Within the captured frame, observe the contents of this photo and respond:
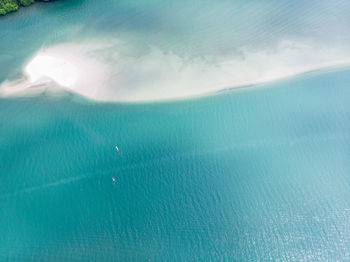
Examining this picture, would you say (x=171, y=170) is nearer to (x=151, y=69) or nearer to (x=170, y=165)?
(x=170, y=165)

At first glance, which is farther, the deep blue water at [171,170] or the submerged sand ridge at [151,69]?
the submerged sand ridge at [151,69]

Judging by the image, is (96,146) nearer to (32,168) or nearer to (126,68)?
(32,168)

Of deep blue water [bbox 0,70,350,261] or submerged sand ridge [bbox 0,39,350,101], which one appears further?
submerged sand ridge [bbox 0,39,350,101]

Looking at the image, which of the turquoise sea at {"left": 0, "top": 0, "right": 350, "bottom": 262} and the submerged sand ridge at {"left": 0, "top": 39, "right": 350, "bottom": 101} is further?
the submerged sand ridge at {"left": 0, "top": 39, "right": 350, "bottom": 101}

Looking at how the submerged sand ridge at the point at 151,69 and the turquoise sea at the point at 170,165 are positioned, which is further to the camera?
the submerged sand ridge at the point at 151,69
